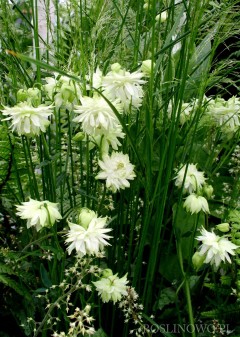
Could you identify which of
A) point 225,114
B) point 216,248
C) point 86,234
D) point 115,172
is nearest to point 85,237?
point 86,234

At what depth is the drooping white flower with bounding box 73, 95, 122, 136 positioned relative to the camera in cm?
85

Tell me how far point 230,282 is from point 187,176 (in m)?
0.27

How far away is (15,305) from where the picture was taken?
1.27 m

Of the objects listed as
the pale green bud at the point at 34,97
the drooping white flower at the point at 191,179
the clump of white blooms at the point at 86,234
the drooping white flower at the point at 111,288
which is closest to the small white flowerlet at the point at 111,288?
the drooping white flower at the point at 111,288

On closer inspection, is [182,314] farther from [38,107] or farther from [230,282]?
[38,107]

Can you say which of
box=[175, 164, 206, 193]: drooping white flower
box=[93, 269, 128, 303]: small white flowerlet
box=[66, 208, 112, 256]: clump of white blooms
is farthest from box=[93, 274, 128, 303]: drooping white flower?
box=[175, 164, 206, 193]: drooping white flower

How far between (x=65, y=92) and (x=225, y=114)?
15.0 inches

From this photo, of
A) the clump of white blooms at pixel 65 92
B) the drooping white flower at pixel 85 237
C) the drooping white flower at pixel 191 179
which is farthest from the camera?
the drooping white flower at pixel 191 179

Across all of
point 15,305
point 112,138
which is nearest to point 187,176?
point 112,138

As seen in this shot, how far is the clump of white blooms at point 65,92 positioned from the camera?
94 cm

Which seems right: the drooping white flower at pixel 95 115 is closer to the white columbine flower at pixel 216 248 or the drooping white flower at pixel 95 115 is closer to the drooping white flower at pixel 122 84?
the drooping white flower at pixel 122 84

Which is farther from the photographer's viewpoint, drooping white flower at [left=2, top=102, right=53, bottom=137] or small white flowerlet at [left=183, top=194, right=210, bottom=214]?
small white flowerlet at [left=183, top=194, right=210, bottom=214]

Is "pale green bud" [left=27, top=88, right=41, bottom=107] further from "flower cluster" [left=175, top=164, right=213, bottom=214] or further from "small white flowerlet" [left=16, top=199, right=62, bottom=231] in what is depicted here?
"flower cluster" [left=175, top=164, right=213, bottom=214]

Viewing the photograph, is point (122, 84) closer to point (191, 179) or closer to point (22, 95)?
point (22, 95)
